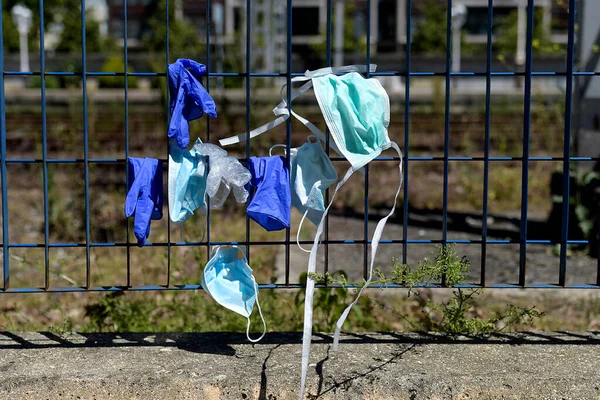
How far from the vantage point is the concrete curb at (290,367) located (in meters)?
3.15

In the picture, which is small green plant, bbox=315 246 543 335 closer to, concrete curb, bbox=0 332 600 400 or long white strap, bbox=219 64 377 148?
concrete curb, bbox=0 332 600 400

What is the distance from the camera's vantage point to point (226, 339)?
12.0 ft

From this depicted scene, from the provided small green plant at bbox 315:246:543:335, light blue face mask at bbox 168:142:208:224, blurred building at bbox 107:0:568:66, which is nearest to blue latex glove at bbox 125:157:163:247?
light blue face mask at bbox 168:142:208:224

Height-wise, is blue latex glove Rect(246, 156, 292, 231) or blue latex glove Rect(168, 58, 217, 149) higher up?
blue latex glove Rect(168, 58, 217, 149)

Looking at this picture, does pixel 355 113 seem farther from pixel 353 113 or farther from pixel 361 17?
pixel 361 17

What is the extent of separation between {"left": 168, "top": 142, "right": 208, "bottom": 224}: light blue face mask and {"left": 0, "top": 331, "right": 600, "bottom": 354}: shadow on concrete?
0.58 meters

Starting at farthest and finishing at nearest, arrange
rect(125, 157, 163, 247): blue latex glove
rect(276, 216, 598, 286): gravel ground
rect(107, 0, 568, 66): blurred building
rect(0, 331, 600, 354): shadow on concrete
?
rect(107, 0, 568, 66): blurred building → rect(276, 216, 598, 286): gravel ground → rect(0, 331, 600, 354): shadow on concrete → rect(125, 157, 163, 247): blue latex glove

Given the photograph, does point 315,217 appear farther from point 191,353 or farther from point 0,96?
point 0,96

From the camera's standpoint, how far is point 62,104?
808 inches

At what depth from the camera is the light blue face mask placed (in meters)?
3.41

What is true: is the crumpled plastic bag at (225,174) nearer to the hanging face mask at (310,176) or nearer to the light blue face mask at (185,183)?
the light blue face mask at (185,183)

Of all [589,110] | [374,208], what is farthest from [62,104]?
[589,110]

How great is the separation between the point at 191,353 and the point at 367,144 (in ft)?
3.81

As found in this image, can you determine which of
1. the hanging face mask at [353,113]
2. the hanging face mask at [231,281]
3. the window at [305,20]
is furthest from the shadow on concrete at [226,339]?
the window at [305,20]
